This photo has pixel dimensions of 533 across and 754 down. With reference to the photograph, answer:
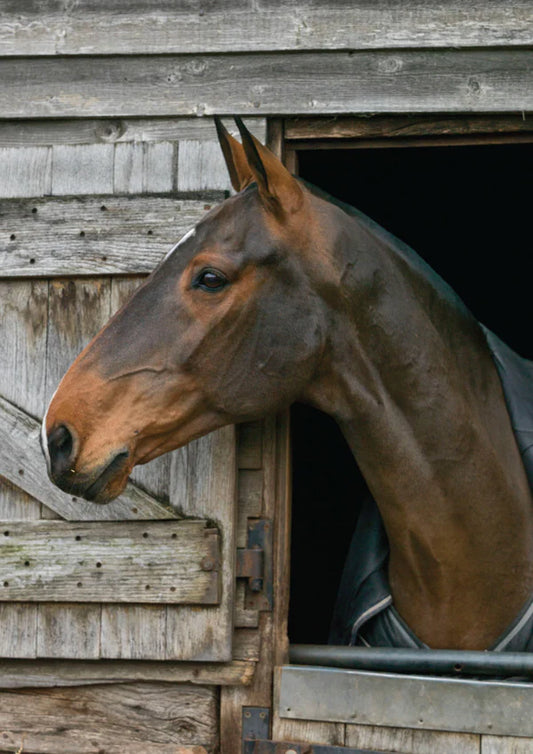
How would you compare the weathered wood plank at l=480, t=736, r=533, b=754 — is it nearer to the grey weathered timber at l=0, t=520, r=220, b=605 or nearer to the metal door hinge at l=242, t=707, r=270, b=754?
the metal door hinge at l=242, t=707, r=270, b=754

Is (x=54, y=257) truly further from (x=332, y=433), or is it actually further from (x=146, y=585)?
(x=332, y=433)

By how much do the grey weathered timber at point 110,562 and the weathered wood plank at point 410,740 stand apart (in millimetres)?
559

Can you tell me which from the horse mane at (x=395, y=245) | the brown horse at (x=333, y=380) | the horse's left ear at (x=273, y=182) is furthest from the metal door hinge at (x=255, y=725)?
the horse's left ear at (x=273, y=182)

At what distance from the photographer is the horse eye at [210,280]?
264 cm

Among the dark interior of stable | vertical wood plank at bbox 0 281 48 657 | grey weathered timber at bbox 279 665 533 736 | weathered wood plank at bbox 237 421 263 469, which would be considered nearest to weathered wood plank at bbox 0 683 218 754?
grey weathered timber at bbox 279 665 533 736

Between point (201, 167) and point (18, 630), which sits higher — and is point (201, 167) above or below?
above

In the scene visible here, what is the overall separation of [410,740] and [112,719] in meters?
0.90

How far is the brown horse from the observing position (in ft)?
8.41

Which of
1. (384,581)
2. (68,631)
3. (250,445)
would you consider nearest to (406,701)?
(384,581)

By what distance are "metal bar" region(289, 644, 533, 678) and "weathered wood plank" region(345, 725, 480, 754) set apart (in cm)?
17

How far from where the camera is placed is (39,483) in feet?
9.96

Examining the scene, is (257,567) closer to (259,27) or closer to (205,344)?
(205,344)

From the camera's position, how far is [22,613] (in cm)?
302

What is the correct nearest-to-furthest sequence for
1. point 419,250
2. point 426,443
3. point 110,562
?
point 426,443
point 110,562
point 419,250
